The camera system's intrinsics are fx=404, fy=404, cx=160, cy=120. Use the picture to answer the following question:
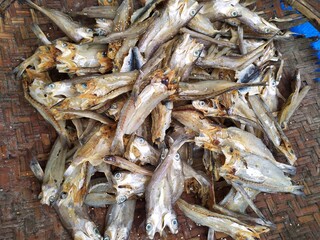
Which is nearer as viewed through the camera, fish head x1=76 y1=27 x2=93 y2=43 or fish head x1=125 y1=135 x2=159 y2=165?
fish head x1=125 y1=135 x2=159 y2=165

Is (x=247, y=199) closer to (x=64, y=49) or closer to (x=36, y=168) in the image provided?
(x=36, y=168)

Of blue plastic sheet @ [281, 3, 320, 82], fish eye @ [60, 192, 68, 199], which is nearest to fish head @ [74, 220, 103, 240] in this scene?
fish eye @ [60, 192, 68, 199]

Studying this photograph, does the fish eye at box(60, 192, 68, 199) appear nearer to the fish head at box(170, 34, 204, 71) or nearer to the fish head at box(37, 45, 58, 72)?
the fish head at box(37, 45, 58, 72)

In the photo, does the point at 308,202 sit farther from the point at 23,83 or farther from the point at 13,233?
the point at 23,83

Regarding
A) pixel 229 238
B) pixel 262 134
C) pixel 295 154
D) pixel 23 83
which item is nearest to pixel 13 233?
pixel 23 83

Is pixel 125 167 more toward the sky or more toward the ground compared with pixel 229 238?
more toward the sky

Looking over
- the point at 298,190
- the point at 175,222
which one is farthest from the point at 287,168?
the point at 175,222
